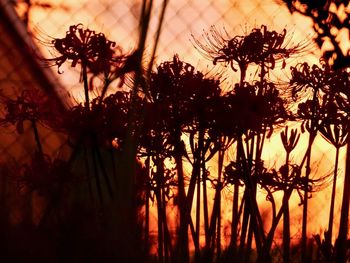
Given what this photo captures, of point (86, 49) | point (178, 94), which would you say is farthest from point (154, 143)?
point (86, 49)

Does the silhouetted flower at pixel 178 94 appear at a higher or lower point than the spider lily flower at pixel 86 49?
lower

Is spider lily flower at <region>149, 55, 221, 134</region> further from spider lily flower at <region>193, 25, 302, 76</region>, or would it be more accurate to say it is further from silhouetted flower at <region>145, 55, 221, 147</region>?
spider lily flower at <region>193, 25, 302, 76</region>

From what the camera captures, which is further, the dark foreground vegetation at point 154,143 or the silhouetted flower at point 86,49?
the silhouetted flower at point 86,49

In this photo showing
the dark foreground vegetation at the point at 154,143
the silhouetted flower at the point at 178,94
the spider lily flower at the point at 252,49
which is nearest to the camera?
the dark foreground vegetation at the point at 154,143

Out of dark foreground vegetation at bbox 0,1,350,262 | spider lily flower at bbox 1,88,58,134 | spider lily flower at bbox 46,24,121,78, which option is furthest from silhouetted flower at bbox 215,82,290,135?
spider lily flower at bbox 1,88,58,134

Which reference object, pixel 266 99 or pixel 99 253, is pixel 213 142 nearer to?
pixel 266 99

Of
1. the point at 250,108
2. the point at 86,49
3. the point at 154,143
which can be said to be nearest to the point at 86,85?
the point at 86,49

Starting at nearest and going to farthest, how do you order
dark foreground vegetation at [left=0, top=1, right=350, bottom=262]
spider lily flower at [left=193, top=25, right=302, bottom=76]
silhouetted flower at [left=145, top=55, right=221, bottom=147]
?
dark foreground vegetation at [left=0, top=1, right=350, bottom=262] → silhouetted flower at [left=145, top=55, right=221, bottom=147] → spider lily flower at [left=193, top=25, right=302, bottom=76]

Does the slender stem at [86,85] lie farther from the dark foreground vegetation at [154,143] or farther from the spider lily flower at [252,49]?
the spider lily flower at [252,49]

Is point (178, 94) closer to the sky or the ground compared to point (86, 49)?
closer to the ground

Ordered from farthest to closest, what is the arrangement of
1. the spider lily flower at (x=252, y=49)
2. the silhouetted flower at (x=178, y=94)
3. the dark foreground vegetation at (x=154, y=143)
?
the spider lily flower at (x=252, y=49)
the silhouetted flower at (x=178, y=94)
the dark foreground vegetation at (x=154, y=143)

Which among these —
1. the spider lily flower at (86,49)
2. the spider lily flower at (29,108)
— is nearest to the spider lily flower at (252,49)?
the spider lily flower at (86,49)

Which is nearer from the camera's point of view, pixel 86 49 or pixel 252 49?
pixel 86 49

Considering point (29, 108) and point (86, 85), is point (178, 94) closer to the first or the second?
point (86, 85)
